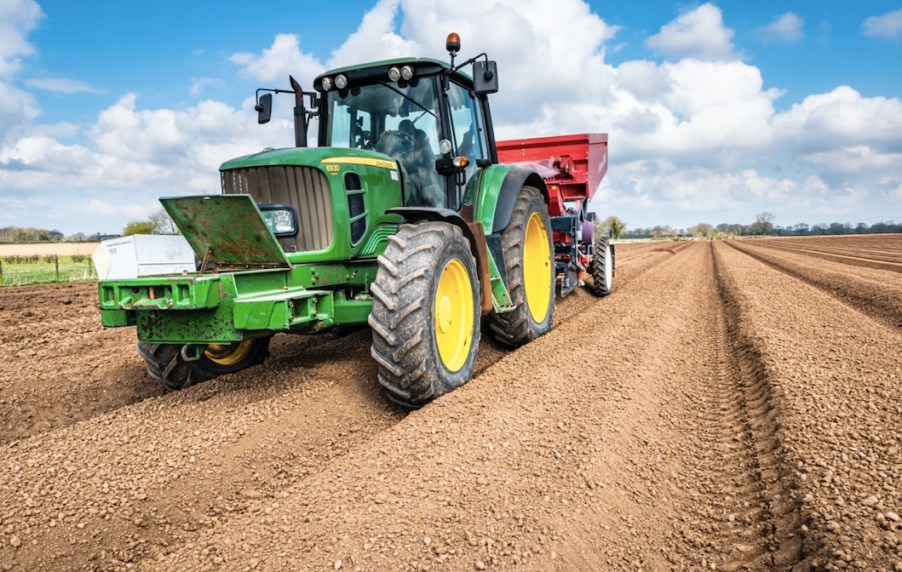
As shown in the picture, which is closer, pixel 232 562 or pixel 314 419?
pixel 232 562

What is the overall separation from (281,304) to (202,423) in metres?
0.89

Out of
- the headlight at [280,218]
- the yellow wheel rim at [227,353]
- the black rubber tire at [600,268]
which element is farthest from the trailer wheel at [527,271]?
the black rubber tire at [600,268]

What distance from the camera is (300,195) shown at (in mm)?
4344

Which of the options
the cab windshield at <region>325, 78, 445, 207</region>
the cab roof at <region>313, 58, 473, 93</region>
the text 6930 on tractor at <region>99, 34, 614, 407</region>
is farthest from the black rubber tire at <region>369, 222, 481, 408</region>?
the cab roof at <region>313, 58, 473, 93</region>

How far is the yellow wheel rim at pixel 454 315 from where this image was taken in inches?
165

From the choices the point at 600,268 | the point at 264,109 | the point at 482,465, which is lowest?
the point at 482,465

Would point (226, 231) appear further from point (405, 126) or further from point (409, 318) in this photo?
point (405, 126)

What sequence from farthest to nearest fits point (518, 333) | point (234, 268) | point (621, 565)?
1. point (518, 333)
2. point (234, 268)
3. point (621, 565)

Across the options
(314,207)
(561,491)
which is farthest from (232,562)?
(314,207)

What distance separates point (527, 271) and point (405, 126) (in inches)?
84.0

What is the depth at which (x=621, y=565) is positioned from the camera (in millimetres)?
2334

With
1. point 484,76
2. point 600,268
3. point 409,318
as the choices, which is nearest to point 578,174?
point 600,268

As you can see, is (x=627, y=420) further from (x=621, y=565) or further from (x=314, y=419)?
(x=314, y=419)

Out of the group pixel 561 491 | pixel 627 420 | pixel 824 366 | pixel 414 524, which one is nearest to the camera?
pixel 414 524
